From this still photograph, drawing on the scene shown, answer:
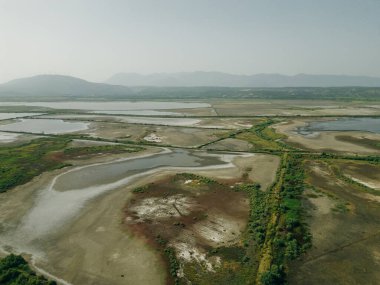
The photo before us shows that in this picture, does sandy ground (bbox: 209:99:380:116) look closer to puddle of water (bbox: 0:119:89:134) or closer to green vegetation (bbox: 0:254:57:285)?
puddle of water (bbox: 0:119:89:134)

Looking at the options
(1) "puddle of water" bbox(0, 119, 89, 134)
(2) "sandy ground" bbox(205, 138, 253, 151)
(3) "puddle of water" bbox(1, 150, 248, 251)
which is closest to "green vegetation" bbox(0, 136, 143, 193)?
(3) "puddle of water" bbox(1, 150, 248, 251)

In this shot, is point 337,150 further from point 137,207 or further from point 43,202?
point 43,202

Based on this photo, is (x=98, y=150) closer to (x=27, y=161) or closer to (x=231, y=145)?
(x=27, y=161)

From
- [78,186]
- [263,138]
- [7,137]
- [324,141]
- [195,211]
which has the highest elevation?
[7,137]

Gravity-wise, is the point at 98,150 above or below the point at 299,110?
above

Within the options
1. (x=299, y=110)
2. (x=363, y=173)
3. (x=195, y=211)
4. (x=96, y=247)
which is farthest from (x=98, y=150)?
(x=299, y=110)

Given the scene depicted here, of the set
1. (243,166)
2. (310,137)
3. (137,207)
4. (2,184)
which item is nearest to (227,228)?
(137,207)
